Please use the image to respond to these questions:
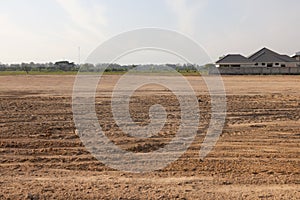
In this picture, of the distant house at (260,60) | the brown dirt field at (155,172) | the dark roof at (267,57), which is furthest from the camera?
the dark roof at (267,57)

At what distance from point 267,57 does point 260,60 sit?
4.88 ft

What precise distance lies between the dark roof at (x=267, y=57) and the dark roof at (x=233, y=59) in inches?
62.4

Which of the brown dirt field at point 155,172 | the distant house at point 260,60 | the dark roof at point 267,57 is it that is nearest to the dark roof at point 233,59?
the distant house at point 260,60

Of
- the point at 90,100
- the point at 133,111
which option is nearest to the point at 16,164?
the point at 133,111

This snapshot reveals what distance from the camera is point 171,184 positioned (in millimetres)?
5699

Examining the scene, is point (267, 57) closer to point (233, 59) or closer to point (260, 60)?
point (260, 60)

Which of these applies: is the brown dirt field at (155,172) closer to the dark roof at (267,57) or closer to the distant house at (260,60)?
the distant house at (260,60)

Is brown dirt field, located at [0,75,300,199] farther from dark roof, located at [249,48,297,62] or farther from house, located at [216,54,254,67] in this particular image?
dark roof, located at [249,48,297,62]

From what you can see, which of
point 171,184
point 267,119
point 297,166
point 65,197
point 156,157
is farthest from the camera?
point 267,119

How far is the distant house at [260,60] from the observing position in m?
72.7

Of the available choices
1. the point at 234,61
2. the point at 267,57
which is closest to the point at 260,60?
the point at 267,57

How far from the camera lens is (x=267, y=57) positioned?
242 feet

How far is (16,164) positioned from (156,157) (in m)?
2.40

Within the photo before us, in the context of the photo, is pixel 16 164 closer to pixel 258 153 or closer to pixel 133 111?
pixel 258 153
